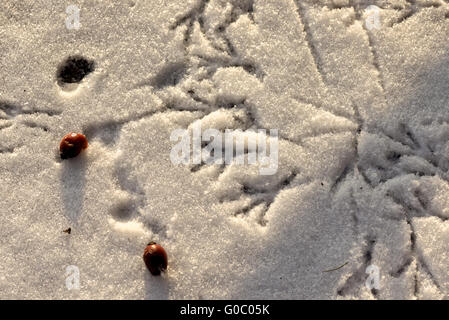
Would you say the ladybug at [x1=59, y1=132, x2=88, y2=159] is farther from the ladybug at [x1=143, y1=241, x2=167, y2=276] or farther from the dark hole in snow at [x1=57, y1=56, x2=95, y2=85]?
the ladybug at [x1=143, y1=241, x2=167, y2=276]

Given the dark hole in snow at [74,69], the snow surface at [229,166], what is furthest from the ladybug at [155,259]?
the dark hole in snow at [74,69]

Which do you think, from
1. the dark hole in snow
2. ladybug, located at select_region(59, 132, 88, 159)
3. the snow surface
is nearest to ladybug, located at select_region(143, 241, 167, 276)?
the snow surface

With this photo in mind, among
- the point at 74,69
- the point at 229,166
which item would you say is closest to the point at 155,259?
the point at 229,166

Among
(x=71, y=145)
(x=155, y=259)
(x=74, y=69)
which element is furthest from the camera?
(x=74, y=69)

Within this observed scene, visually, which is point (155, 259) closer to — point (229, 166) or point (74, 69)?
point (229, 166)

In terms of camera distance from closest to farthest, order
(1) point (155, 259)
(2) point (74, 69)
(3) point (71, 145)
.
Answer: (1) point (155, 259) < (3) point (71, 145) < (2) point (74, 69)

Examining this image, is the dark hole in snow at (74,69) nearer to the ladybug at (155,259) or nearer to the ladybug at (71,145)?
the ladybug at (71,145)

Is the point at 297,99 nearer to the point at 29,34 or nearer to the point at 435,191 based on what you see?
the point at 435,191
